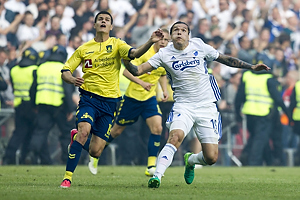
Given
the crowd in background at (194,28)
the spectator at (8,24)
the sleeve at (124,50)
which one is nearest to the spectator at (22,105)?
the crowd in background at (194,28)

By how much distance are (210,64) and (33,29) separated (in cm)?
508

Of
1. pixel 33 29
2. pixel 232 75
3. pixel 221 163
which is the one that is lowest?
pixel 221 163

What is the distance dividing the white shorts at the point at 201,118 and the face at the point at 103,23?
1527mm

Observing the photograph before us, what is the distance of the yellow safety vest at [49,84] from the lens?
1474cm

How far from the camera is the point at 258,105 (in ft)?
54.2

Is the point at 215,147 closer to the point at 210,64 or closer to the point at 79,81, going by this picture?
the point at 79,81

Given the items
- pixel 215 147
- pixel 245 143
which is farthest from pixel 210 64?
pixel 215 147

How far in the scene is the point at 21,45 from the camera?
16391 mm

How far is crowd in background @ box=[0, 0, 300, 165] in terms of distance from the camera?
1625 centimetres

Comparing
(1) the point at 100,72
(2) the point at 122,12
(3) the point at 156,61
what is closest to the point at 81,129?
(1) the point at 100,72

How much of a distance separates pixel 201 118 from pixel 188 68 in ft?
2.40

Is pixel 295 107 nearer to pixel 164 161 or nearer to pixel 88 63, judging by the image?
pixel 88 63

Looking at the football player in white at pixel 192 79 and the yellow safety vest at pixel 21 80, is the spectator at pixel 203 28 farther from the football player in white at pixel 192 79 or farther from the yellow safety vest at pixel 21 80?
the football player in white at pixel 192 79

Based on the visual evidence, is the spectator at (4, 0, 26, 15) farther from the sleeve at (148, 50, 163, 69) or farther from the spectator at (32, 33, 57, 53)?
the sleeve at (148, 50, 163, 69)
